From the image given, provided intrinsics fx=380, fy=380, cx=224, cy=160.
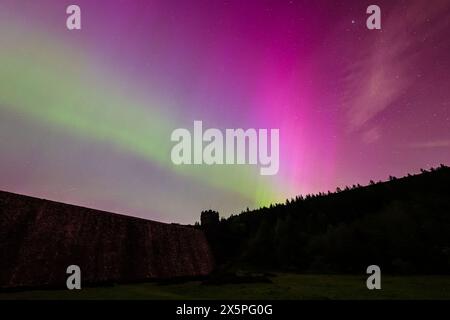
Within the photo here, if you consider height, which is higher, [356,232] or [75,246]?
[75,246]

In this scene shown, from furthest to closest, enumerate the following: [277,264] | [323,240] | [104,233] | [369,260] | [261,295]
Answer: [277,264] < [323,240] < [369,260] < [104,233] < [261,295]

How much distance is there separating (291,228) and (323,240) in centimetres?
779

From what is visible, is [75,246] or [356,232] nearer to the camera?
[75,246]

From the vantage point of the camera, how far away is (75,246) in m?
23.3

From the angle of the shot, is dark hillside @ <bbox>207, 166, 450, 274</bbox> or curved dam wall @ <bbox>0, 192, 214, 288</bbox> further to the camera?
dark hillside @ <bbox>207, 166, 450, 274</bbox>

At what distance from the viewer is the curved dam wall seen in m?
19.8

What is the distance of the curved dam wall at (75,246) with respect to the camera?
19766 mm

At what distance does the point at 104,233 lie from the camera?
2650 cm

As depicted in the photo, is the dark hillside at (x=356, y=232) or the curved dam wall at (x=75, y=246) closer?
the curved dam wall at (x=75, y=246)

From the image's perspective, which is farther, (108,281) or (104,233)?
(104,233)

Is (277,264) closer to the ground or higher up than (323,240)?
closer to the ground
